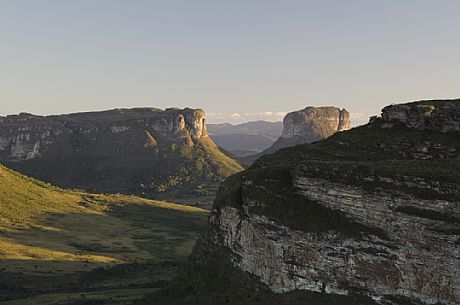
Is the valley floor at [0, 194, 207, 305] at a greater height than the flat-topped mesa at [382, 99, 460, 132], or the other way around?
the flat-topped mesa at [382, 99, 460, 132]

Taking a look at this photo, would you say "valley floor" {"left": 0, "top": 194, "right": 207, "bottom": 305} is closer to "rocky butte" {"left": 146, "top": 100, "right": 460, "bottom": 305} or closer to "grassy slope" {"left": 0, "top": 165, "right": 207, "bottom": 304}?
"grassy slope" {"left": 0, "top": 165, "right": 207, "bottom": 304}

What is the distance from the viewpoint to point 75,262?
160375mm

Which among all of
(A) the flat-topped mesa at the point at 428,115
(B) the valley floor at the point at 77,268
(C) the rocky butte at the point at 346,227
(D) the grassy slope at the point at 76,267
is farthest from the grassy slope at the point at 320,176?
(D) the grassy slope at the point at 76,267

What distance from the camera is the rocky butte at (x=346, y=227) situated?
50469 mm

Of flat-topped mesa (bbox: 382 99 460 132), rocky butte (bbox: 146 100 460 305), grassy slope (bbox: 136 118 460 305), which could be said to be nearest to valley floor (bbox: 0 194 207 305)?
grassy slope (bbox: 136 118 460 305)

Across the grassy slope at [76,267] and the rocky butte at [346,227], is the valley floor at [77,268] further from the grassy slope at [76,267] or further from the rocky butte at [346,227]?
the rocky butte at [346,227]

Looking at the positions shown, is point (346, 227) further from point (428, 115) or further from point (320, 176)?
point (428, 115)

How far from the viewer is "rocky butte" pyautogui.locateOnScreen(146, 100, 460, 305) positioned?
50469 millimetres

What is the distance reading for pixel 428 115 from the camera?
2837 inches

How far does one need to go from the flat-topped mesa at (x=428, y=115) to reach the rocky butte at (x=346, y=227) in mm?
164

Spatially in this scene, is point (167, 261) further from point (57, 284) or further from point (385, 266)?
point (385, 266)

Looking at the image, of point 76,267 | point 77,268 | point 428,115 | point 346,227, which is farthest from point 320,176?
point 76,267

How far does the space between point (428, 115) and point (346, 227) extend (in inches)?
1083

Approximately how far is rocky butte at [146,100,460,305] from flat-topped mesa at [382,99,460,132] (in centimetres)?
16
